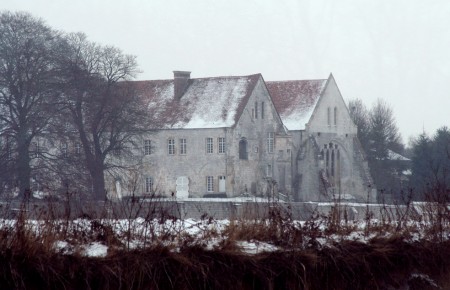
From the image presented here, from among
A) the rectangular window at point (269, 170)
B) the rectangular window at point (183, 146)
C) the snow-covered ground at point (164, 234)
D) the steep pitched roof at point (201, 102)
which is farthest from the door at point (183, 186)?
the snow-covered ground at point (164, 234)

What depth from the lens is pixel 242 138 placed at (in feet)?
227

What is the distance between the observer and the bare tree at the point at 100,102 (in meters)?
57.1

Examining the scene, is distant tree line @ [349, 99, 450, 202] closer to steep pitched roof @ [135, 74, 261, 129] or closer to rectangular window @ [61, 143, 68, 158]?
steep pitched roof @ [135, 74, 261, 129]

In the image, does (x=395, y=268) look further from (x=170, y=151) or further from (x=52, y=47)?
(x=170, y=151)

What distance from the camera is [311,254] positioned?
15594mm

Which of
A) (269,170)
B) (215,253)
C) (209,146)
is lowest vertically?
(215,253)

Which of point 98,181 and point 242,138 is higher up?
point 242,138

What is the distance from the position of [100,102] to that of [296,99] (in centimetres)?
2168

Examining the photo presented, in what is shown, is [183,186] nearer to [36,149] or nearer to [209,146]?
[209,146]

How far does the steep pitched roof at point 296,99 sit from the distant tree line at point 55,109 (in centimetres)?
1758

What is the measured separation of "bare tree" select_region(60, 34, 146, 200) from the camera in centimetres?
5706

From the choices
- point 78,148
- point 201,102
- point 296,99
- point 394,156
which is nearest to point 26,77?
point 78,148

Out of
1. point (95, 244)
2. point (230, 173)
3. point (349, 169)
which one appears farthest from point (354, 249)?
point (349, 169)

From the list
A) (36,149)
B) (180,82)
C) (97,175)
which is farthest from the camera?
(180,82)
